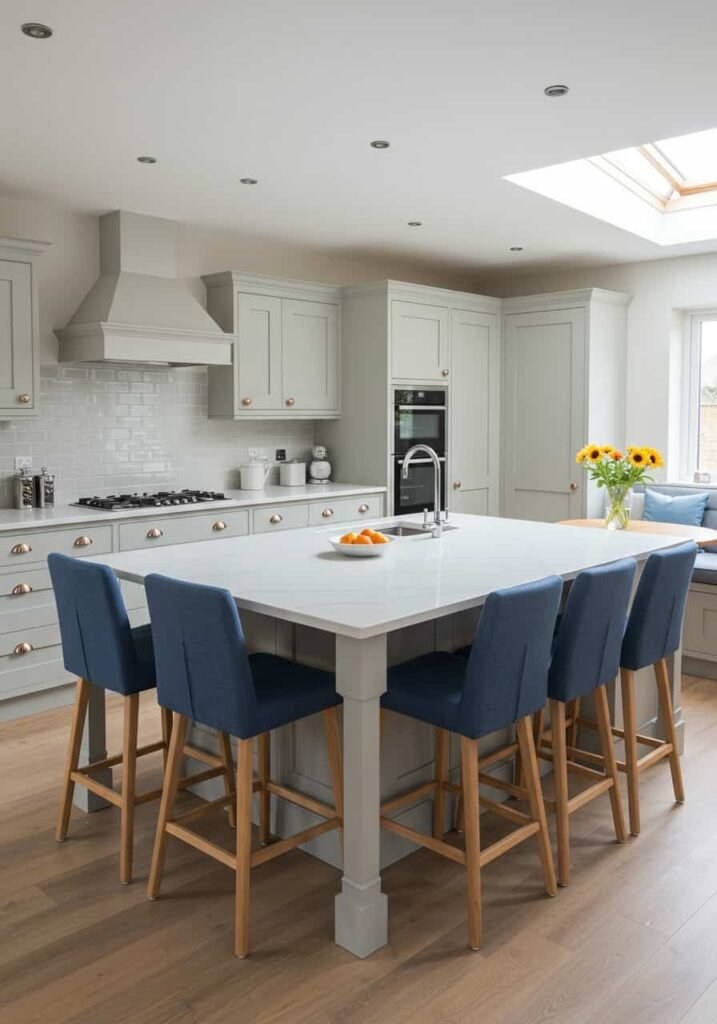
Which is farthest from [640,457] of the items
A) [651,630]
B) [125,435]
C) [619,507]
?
[125,435]

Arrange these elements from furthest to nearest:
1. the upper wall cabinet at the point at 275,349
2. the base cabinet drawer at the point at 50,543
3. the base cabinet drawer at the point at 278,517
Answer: the upper wall cabinet at the point at 275,349 < the base cabinet drawer at the point at 278,517 < the base cabinet drawer at the point at 50,543

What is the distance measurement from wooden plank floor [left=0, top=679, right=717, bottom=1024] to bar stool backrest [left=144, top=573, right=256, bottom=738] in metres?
0.61

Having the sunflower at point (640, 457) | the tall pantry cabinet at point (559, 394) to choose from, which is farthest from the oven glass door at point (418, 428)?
the sunflower at point (640, 457)

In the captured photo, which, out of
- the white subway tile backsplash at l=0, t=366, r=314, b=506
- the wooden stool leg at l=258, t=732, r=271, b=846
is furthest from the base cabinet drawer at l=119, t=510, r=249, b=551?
the wooden stool leg at l=258, t=732, r=271, b=846

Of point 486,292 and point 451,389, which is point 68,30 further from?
point 486,292

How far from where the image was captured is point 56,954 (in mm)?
2330

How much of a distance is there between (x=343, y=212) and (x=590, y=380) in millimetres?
2434

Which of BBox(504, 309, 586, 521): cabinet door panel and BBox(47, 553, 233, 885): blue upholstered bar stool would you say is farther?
BBox(504, 309, 586, 521): cabinet door panel

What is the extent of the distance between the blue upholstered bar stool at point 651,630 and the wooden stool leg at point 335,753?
1.05 m

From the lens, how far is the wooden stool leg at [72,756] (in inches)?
115

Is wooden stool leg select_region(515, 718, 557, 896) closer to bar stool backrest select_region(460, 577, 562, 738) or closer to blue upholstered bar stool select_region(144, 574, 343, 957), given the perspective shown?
bar stool backrest select_region(460, 577, 562, 738)

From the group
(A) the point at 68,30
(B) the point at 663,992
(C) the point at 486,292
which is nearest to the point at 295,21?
(A) the point at 68,30

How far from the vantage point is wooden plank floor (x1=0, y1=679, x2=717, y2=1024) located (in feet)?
6.94

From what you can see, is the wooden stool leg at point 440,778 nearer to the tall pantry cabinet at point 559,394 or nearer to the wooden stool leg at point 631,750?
the wooden stool leg at point 631,750
